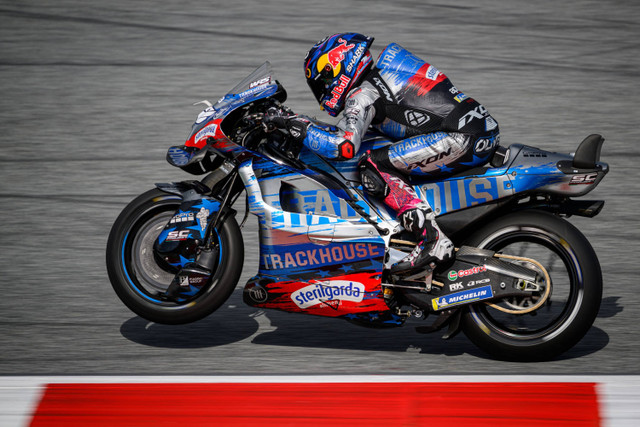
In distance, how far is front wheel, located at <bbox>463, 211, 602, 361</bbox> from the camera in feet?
15.8

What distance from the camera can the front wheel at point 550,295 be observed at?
4.82 m

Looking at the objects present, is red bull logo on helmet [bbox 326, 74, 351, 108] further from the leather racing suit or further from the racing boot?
the racing boot

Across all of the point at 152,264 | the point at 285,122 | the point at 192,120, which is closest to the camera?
the point at 285,122

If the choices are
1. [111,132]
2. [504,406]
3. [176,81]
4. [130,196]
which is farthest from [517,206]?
[176,81]

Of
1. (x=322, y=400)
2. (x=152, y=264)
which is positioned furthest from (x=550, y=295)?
(x=152, y=264)

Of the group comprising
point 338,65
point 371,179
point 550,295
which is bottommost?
point 550,295

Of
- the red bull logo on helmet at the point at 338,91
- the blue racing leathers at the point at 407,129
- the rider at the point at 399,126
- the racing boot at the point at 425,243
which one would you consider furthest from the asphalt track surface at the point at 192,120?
the red bull logo on helmet at the point at 338,91

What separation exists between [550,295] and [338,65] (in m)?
1.69

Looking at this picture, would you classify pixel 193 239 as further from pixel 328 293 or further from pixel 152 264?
pixel 328 293

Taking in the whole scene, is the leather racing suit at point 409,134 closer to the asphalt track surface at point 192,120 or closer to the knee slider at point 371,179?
the knee slider at point 371,179

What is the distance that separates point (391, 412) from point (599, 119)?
546cm

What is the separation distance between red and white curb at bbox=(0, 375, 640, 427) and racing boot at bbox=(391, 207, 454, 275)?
655 mm

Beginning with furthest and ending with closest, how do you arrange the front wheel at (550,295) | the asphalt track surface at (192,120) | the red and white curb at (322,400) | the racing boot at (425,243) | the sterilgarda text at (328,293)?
1. the asphalt track surface at (192,120)
2. the sterilgarda text at (328,293)
3. the racing boot at (425,243)
4. the front wheel at (550,295)
5. the red and white curb at (322,400)

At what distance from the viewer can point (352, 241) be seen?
202 inches
